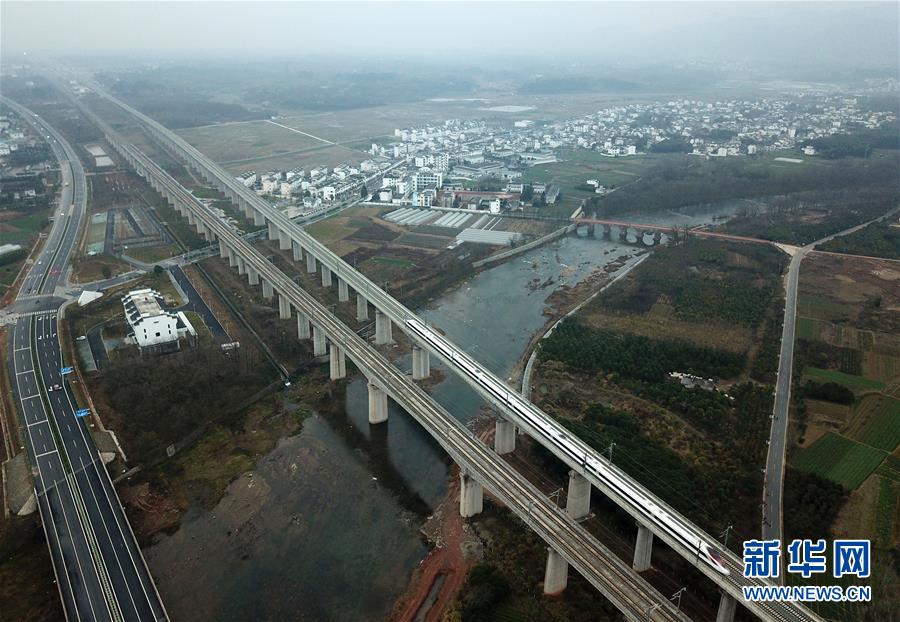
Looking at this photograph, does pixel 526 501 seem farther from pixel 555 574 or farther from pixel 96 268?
pixel 96 268

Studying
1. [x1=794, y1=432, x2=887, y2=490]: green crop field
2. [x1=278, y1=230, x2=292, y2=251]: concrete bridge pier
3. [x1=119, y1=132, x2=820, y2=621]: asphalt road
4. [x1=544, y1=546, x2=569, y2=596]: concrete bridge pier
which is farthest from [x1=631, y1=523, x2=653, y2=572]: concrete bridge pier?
[x1=278, y1=230, x2=292, y2=251]: concrete bridge pier

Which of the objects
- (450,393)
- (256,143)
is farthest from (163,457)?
(256,143)

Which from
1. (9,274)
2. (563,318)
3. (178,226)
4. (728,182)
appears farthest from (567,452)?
(728,182)

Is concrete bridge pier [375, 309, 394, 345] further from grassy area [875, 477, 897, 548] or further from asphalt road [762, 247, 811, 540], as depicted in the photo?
grassy area [875, 477, 897, 548]

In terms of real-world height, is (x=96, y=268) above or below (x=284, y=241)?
below

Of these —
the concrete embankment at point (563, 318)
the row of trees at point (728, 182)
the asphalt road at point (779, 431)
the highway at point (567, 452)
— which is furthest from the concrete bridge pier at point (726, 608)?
the row of trees at point (728, 182)

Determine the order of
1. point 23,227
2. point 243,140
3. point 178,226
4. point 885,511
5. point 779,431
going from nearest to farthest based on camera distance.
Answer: point 885,511 → point 779,431 → point 23,227 → point 178,226 → point 243,140
